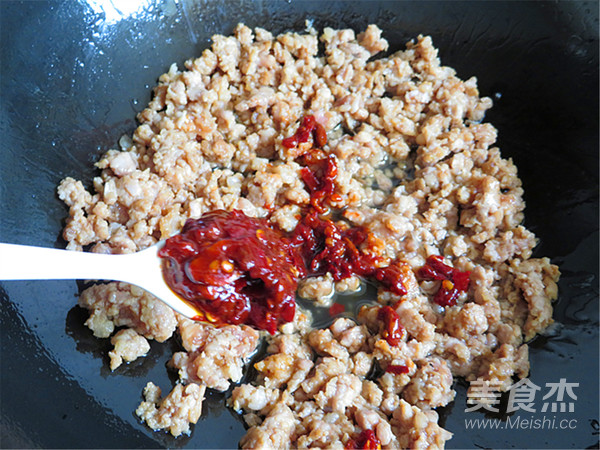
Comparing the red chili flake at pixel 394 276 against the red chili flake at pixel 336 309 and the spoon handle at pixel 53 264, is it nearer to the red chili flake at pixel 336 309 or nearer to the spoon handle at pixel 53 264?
the red chili flake at pixel 336 309

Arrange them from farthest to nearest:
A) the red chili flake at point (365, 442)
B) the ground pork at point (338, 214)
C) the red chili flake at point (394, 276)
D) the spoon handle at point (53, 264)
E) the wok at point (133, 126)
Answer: the red chili flake at point (394, 276) < the ground pork at point (338, 214) < the wok at point (133, 126) < the red chili flake at point (365, 442) < the spoon handle at point (53, 264)

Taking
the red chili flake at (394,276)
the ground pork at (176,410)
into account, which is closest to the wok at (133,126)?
the ground pork at (176,410)

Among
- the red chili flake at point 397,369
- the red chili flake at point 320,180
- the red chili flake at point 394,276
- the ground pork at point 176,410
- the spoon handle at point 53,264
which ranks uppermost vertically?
the red chili flake at point 320,180

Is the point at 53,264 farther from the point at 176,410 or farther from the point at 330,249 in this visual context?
the point at 330,249

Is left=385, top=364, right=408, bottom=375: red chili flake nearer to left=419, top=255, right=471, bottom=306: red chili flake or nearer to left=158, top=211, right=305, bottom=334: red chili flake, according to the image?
left=419, top=255, right=471, bottom=306: red chili flake

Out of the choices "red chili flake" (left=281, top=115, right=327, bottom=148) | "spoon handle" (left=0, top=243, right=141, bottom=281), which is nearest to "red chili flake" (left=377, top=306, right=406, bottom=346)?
"red chili flake" (left=281, top=115, right=327, bottom=148)

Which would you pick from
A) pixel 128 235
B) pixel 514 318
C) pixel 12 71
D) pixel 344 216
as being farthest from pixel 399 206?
pixel 12 71

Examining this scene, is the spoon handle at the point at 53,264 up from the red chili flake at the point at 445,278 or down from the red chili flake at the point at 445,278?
down

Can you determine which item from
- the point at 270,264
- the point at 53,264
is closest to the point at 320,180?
the point at 270,264
